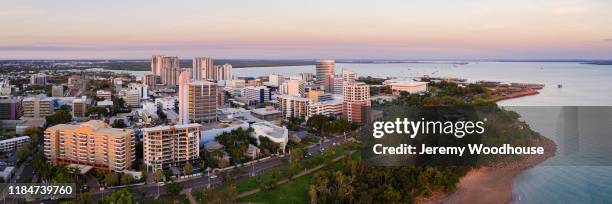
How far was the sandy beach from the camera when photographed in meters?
4.89

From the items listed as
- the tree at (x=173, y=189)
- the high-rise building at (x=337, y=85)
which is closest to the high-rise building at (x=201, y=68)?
the high-rise building at (x=337, y=85)

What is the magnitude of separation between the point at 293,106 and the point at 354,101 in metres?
1.35

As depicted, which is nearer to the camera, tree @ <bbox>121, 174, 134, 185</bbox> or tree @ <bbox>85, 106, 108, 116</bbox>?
tree @ <bbox>121, 174, 134, 185</bbox>

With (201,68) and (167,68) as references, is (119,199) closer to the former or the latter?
(167,68)

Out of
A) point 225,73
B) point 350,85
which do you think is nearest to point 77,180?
point 350,85

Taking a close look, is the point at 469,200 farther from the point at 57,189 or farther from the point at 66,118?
the point at 66,118

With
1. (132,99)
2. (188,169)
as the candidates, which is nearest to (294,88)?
(132,99)

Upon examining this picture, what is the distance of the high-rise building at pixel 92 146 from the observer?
5586mm

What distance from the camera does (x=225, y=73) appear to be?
19.1m

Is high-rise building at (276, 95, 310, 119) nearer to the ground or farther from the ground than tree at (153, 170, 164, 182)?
farther from the ground

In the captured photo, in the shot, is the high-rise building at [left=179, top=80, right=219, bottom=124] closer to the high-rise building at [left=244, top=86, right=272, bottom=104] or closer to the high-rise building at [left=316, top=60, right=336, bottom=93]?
the high-rise building at [left=244, top=86, right=272, bottom=104]

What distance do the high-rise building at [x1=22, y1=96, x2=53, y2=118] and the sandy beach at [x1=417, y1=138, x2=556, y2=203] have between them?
25.8 feet

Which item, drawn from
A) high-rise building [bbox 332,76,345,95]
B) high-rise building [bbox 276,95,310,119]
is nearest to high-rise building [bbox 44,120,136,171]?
high-rise building [bbox 276,95,310,119]

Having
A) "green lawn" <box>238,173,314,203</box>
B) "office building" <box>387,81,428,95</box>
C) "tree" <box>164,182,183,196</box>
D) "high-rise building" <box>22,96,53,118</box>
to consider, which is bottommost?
"green lawn" <box>238,173,314,203</box>
